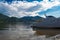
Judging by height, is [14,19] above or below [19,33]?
above

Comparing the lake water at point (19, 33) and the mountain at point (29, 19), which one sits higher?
the mountain at point (29, 19)

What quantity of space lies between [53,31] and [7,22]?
0.60 meters

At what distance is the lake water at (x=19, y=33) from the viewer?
2.05 metres

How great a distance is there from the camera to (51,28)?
2.04 m

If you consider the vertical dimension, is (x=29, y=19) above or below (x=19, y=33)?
above

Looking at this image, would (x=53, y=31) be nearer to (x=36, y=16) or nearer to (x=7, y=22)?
(x=36, y=16)

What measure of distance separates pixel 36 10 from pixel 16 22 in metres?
0.30

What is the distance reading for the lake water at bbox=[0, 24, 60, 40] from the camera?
205cm

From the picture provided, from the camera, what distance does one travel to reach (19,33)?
2.08 meters

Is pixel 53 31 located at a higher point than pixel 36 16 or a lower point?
lower

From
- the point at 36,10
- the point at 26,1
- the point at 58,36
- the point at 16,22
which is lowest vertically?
the point at 58,36

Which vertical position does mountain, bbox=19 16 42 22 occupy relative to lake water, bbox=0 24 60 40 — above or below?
above

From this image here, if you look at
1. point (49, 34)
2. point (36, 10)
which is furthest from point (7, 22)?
point (49, 34)

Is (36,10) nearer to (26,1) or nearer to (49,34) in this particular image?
(26,1)
